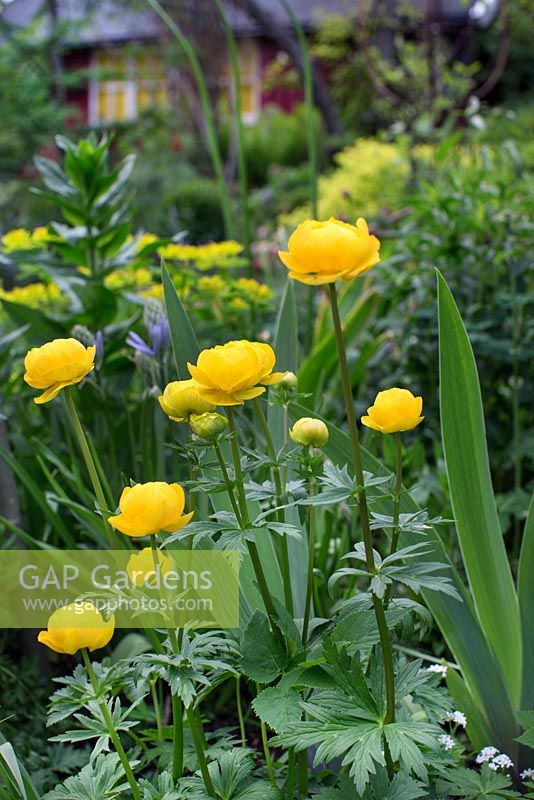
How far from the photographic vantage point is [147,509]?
0.58m

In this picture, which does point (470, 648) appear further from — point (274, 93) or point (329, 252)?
point (274, 93)

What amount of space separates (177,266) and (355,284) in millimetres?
492

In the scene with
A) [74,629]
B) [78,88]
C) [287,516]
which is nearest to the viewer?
[74,629]

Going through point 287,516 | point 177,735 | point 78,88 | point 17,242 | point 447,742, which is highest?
point 78,88

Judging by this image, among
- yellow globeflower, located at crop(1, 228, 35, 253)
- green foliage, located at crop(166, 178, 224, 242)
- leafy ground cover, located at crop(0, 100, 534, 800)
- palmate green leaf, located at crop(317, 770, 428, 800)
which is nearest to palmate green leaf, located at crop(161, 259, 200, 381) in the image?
leafy ground cover, located at crop(0, 100, 534, 800)

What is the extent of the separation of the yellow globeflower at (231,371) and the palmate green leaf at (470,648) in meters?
0.32

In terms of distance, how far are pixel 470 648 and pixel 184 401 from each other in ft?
1.70

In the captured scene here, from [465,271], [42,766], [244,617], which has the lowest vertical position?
[42,766]

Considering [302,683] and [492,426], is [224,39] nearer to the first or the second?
[492,426]

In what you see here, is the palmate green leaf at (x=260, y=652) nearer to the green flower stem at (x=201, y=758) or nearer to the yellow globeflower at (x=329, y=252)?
the green flower stem at (x=201, y=758)

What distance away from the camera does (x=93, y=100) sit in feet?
40.7

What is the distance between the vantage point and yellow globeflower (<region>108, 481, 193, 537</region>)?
58 centimetres

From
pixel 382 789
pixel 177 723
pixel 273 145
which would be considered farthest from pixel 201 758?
pixel 273 145

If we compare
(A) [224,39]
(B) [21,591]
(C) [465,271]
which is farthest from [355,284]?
(A) [224,39]
